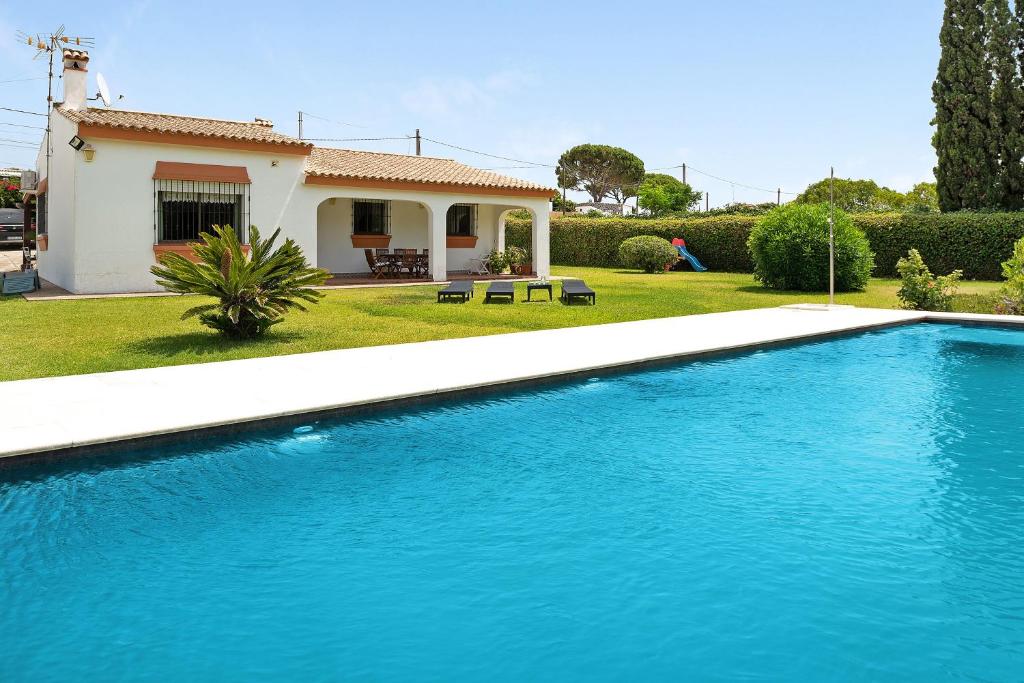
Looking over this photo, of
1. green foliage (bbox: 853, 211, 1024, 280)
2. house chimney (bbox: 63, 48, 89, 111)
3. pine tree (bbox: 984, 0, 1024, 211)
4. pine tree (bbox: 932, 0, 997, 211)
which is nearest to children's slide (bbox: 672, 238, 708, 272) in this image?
green foliage (bbox: 853, 211, 1024, 280)

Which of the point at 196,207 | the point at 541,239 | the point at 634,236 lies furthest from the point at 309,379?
the point at 634,236

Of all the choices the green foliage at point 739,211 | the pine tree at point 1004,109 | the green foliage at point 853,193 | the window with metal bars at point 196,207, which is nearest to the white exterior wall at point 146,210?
the window with metal bars at point 196,207

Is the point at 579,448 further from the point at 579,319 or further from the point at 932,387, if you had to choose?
the point at 579,319

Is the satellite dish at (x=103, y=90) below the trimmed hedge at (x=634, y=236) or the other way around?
the other way around

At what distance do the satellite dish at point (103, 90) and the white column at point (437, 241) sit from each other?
370 inches

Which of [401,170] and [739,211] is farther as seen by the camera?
[739,211]

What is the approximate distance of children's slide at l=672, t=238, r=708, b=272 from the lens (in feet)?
111

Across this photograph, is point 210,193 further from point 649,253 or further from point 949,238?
point 949,238

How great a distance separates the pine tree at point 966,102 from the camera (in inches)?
1215

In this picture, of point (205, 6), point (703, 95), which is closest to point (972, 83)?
point (703, 95)

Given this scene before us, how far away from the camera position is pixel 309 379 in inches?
364

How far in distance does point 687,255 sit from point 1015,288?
1732 centimetres

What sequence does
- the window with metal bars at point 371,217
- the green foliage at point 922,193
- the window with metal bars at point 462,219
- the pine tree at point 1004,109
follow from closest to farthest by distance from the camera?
the window with metal bars at point 371,217 < the window with metal bars at point 462,219 < the pine tree at point 1004,109 < the green foliage at point 922,193

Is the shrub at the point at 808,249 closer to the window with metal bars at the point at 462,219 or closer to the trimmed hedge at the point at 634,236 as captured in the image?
the trimmed hedge at the point at 634,236
